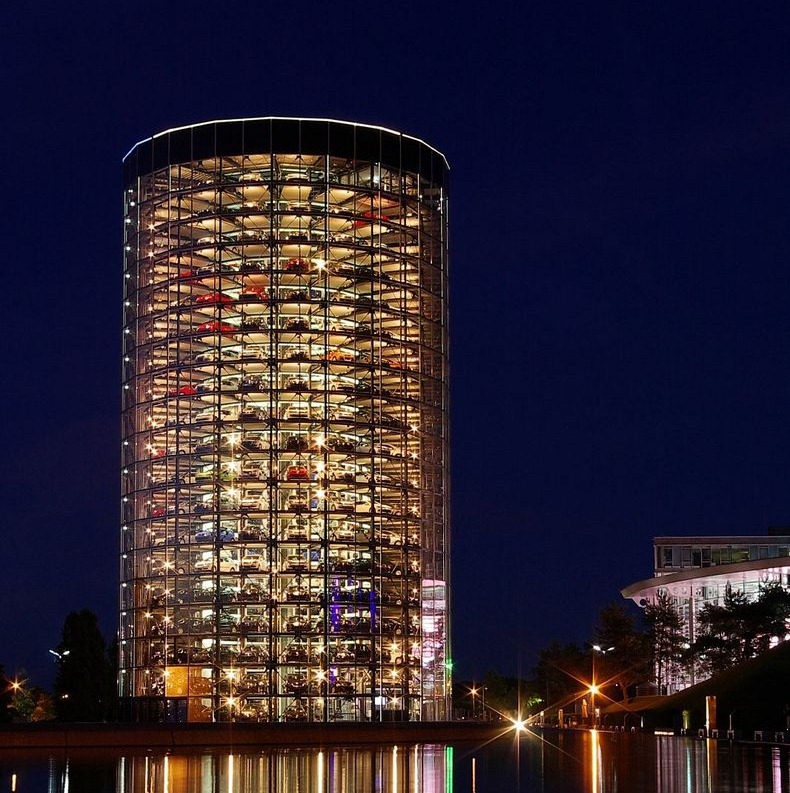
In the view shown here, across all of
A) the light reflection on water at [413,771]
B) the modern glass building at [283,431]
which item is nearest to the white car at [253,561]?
the modern glass building at [283,431]

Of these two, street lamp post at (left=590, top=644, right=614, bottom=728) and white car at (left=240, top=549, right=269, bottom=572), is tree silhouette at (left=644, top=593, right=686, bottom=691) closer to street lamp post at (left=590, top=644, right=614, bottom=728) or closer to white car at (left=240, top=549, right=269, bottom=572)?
street lamp post at (left=590, top=644, right=614, bottom=728)

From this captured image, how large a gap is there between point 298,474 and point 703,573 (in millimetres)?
57119

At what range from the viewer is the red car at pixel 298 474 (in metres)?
95.9

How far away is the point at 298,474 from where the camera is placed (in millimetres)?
96000

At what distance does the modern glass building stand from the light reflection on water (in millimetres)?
33576

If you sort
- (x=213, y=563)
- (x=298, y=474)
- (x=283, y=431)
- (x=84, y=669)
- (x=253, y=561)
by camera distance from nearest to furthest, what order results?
(x=213, y=563)
(x=253, y=561)
(x=298, y=474)
(x=283, y=431)
(x=84, y=669)

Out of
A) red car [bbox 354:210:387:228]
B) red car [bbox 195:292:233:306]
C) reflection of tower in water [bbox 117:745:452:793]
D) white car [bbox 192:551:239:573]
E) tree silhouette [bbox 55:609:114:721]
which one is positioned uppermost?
red car [bbox 354:210:387:228]

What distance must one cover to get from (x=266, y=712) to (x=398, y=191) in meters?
32.6

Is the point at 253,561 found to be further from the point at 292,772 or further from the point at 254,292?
the point at 292,772

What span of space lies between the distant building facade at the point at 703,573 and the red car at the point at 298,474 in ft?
158

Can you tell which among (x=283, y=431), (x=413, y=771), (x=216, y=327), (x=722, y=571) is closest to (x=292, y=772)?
(x=413, y=771)

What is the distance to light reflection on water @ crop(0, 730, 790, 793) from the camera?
35438mm

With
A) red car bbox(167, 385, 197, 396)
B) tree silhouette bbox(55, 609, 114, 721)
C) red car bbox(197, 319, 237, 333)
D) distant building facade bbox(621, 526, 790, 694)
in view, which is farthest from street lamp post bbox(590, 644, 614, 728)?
red car bbox(197, 319, 237, 333)

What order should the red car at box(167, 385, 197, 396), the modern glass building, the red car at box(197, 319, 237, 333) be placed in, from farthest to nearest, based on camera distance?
the red car at box(167, 385, 197, 396) < the red car at box(197, 319, 237, 333) < the modern glass building
